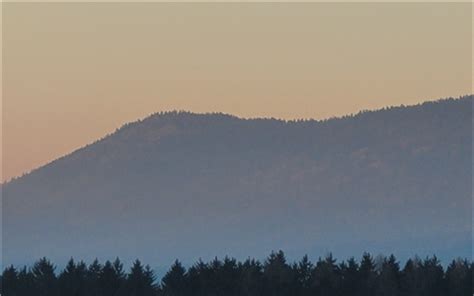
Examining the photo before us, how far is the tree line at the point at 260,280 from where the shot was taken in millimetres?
95438

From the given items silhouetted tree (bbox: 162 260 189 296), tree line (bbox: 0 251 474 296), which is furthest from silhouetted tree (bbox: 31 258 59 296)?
silhouetted tree (bbox: 162 260 189 296)

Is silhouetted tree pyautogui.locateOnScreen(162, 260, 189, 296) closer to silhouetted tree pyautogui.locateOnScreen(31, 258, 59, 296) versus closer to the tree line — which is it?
the tree line

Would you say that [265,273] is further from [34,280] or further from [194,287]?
[34,280]

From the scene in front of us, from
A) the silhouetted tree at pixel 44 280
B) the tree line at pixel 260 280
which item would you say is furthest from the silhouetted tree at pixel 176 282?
the silhouetted tree at pixel 44 280

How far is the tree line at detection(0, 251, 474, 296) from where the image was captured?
9544 centimetres

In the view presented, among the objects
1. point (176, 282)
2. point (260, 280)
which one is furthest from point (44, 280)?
point (260, 280)

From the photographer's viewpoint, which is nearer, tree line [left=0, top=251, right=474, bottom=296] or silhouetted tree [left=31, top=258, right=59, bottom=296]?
silhouetted tree [left=31, top=258, right=59, bottom=296]

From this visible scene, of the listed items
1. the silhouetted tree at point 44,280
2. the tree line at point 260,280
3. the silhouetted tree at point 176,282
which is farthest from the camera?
the silhouetted tree at point 176,282

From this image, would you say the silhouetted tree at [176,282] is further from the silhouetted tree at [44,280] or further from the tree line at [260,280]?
the silhouetted tree at [44,280]

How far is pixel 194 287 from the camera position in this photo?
9888 centimetres

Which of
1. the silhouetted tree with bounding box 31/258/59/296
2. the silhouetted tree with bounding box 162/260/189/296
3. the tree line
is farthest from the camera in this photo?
the silhouetted tree with bounding box 162/260/189/296

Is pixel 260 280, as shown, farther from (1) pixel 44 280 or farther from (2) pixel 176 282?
(1) pixel 44 280

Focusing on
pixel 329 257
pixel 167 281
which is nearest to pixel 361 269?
pixel 329 257

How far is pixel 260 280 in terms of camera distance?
97375 millimetres
